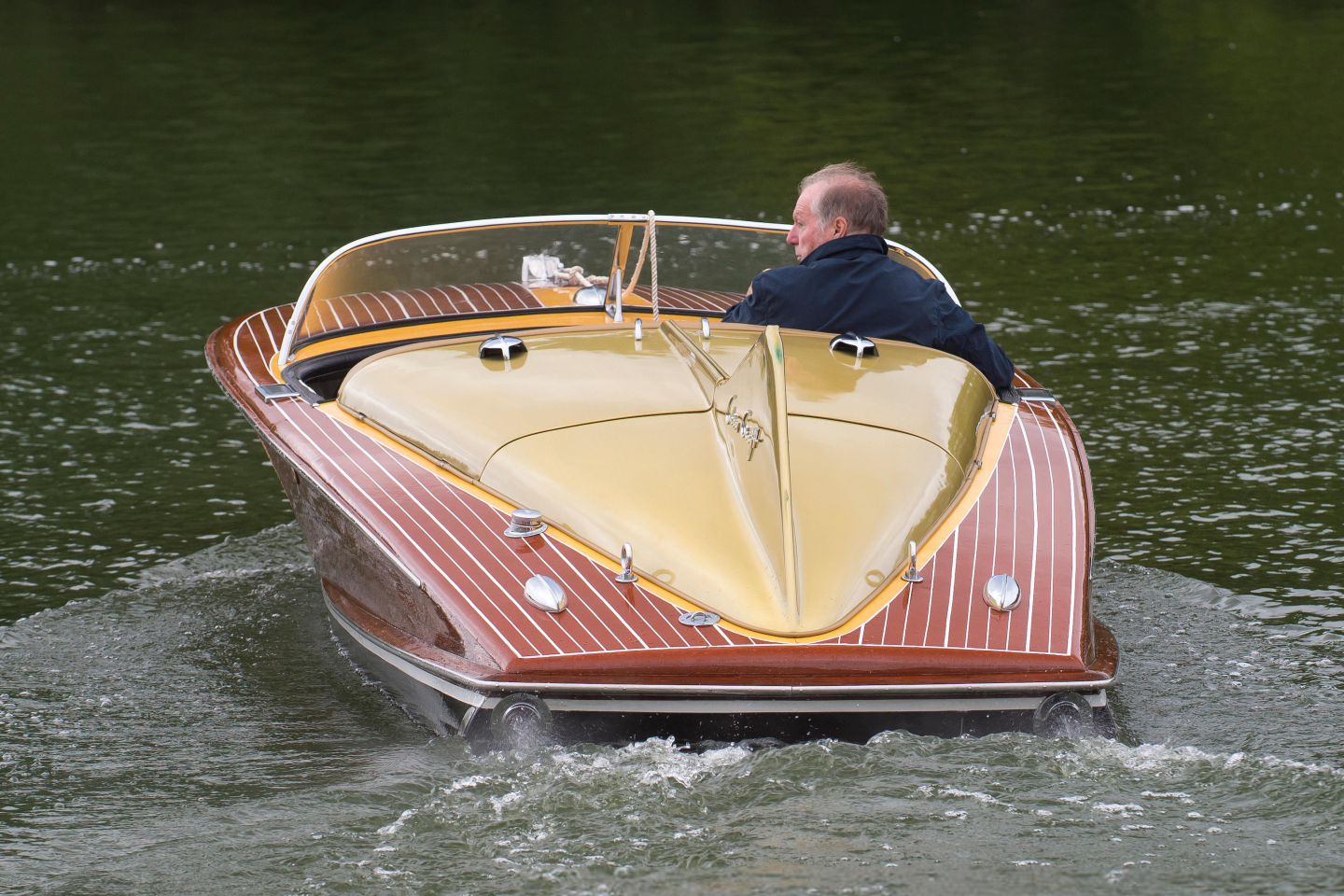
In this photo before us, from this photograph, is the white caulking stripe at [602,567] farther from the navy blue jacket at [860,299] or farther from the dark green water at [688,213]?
the navy blue jacket at [860,299]

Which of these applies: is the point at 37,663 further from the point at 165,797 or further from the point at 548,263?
the point at 548,263

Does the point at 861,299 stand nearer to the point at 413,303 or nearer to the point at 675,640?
the point at 675,640

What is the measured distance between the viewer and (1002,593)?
10.3ft

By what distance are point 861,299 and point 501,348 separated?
102 cm

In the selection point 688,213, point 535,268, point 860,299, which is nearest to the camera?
point 860,299

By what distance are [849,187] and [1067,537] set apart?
1.29 m

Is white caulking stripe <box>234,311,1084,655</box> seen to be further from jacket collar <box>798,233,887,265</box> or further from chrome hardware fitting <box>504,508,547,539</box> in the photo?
jacket collar <box>798,233,887,265</box>

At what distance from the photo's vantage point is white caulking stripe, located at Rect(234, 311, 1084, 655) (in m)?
2.98

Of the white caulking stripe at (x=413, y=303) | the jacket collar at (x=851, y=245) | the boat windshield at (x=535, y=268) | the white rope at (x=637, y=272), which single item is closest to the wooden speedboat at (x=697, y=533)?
the jacket collar at (x=851, y=245)

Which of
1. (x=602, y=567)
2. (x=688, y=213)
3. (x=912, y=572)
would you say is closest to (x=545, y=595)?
(x=602, y=567)

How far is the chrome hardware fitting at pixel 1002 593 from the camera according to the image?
3131 millimetres

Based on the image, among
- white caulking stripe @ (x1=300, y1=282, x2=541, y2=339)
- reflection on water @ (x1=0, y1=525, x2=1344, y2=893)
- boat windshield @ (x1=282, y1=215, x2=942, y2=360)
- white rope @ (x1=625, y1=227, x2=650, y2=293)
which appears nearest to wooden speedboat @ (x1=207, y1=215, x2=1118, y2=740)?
reflection on water @ (x1=0, y1=525, x2=1344, y2=893)

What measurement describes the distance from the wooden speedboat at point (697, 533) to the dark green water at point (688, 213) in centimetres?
13

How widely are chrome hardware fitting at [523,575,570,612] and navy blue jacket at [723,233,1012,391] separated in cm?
130
